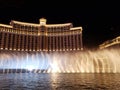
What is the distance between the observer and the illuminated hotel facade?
104500 millimetres

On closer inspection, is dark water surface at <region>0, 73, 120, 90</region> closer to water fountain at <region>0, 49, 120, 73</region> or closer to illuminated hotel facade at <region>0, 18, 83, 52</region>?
water fountain at <region>0, 49, 120, 73</region>

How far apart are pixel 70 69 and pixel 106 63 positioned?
41.3 ft

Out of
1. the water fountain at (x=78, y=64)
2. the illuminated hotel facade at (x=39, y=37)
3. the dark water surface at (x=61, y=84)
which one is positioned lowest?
the dark water surface at (x=61, y=84)

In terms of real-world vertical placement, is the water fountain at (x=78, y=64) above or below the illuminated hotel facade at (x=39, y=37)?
below

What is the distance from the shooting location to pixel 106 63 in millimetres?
67500

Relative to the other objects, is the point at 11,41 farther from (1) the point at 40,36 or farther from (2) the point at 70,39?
(2) the point at 70,39

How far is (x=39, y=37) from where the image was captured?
119625 millimetres

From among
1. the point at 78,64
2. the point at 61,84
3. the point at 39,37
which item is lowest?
the point at 61,84

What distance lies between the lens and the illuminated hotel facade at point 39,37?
104m

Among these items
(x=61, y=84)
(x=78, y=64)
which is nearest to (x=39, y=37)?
(x=78, y=64)

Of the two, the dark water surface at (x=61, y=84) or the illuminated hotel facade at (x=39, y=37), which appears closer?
the dark water surface at (x=61, y=84)

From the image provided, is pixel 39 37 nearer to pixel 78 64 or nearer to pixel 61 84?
pixel 78 64

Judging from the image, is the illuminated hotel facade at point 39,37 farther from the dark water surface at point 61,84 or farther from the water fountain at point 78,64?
the dark water surface at point 61,84

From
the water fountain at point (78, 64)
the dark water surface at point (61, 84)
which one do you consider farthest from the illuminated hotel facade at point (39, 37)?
the dark water surface at point (61, 84)
